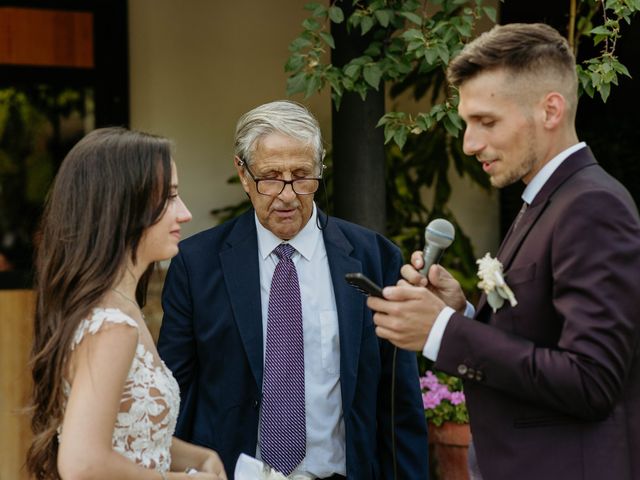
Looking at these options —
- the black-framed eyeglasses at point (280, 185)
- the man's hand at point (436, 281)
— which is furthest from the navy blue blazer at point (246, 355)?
the man's hand at point (436, 281)

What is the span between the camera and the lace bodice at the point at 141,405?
2307 mm

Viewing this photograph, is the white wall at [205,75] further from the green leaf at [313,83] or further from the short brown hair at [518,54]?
the short brown hair at [518,54]

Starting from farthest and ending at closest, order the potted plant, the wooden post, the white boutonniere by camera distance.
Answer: the wooden post < the potted plant < the white boutonniere

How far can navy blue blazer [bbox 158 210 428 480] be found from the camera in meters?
3.20

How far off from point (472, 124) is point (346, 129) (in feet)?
6.42

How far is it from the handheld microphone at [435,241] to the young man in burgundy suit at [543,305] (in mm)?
76

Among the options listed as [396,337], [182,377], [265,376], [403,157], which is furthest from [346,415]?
[403,157]

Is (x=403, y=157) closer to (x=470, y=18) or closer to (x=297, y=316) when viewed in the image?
(x=470, y=18)

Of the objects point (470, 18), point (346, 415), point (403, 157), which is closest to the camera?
point (346, 415)

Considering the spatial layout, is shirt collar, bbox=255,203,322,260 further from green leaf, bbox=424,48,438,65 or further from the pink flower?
the pink flower

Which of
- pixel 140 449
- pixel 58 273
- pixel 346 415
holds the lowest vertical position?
pixel 346 415

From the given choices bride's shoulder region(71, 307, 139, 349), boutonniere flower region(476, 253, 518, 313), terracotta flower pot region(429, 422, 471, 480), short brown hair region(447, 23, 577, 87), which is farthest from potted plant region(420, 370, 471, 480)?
bride's shoulder region(71, 307, 139, 349)

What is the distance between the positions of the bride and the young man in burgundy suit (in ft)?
1.84

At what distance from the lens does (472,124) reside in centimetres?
250
